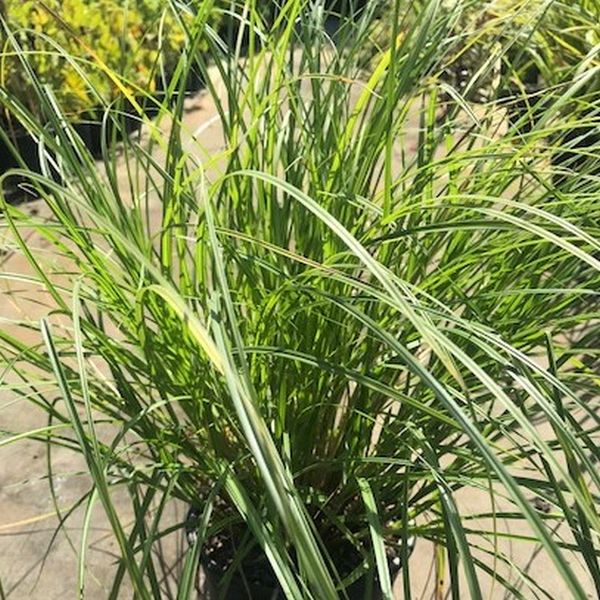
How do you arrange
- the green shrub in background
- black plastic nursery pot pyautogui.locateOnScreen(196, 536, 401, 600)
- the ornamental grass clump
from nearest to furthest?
the ornamental grass clump, black plastic nursery pot pyautogui.locateOnScreen(196, 536, 401, 600), the green shrub in background

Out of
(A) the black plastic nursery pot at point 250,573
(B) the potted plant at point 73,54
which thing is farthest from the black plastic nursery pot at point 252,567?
(B) the potted plant at point 73,54

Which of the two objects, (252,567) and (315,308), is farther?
(252,567)

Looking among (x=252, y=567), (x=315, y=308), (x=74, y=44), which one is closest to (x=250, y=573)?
(x=252, y=567)

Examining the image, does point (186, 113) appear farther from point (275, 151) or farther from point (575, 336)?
point (275, 151)

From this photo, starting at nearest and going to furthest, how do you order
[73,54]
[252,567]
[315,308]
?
1. [315,308]
2. [252,567]
3. [73,54]

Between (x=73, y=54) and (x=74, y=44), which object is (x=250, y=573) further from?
(x=74, y=44)

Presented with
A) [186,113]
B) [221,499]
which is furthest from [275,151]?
[186,113]

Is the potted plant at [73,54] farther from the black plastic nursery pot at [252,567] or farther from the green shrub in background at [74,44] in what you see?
the black plastic nursery pot at [252,567]

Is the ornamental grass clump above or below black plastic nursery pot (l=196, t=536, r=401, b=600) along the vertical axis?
above

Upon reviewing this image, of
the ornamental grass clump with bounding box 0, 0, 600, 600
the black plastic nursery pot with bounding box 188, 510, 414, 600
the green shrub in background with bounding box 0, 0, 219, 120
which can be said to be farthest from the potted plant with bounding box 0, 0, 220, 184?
the black plastic nursery pot with bounding box 188, 510, 414, 600

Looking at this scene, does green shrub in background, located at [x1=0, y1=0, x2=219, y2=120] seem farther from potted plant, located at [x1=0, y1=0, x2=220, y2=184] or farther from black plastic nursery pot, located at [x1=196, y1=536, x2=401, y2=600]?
black plastic nursery pot, located at [x1=196, y1=536, x2=401, y2=600]

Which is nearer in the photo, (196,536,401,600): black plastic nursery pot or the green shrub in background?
(196,536,401,600): black plastic nursery pot

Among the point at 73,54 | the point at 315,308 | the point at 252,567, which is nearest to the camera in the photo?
the point at 315,308

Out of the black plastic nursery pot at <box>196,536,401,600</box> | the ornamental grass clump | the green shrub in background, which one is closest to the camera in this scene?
the ornamental grass clump
